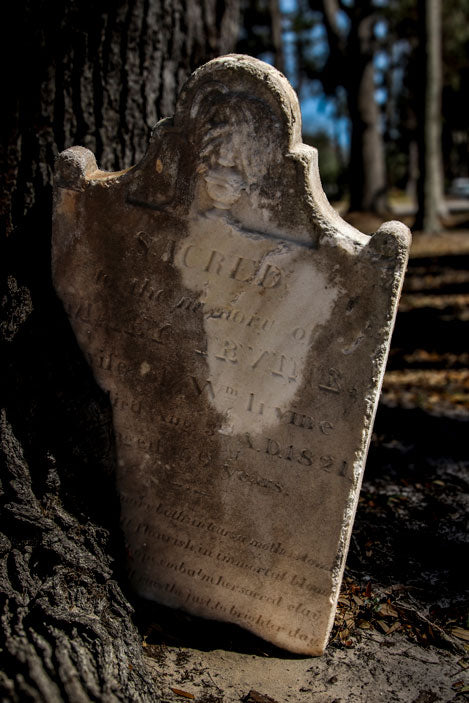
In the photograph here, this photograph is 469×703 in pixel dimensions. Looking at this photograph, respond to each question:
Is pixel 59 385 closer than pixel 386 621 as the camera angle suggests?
Yes

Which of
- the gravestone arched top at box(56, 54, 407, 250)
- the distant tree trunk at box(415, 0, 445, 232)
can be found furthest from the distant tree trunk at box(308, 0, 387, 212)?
the gravestone arched top at box(56, 54, 407, 250)

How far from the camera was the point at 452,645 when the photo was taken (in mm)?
2908

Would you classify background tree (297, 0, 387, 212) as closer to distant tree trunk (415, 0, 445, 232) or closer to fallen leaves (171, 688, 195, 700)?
distant tree trunk (415, 0, 445, 232)

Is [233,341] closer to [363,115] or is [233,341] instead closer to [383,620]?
[383,620]

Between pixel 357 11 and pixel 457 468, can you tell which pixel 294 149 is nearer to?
pixel 457 468

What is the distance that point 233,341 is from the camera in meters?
2.73

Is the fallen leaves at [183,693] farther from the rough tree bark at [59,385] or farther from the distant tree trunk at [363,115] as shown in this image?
the distant tree trunk at [363,115]

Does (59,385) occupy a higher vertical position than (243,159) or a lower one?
lower

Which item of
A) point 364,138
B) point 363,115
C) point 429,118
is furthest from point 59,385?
point 363,115

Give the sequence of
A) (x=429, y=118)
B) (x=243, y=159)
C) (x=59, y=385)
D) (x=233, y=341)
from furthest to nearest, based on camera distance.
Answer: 1. (x=429, y=118)
2. (x=59, y=385)
3. (x=233, y=341)
4. (x=243, y=159)

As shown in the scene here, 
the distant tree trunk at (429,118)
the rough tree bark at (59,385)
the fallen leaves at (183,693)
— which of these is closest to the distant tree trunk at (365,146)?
the distant tree trunk at (429,118)

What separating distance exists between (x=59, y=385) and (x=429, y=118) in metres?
13.6

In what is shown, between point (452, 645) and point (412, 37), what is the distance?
34.0 metres

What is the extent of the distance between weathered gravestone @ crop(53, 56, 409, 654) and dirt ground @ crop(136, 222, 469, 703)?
13 centimetres
